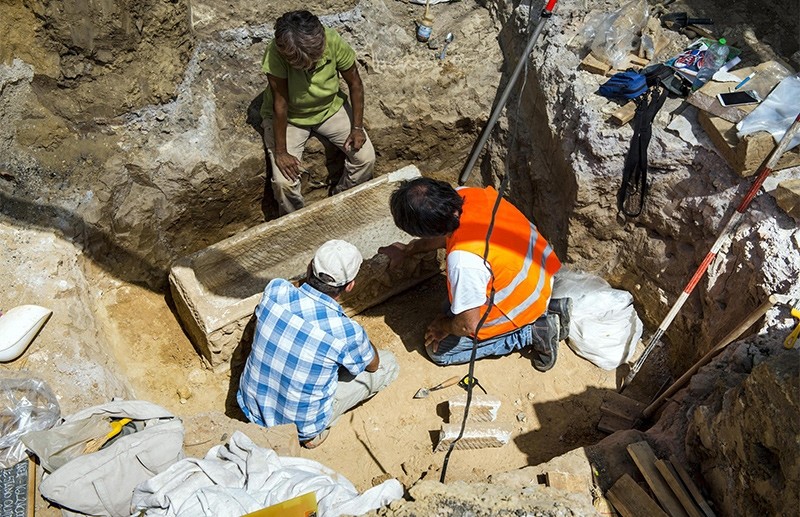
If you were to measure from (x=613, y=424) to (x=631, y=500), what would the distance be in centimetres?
103

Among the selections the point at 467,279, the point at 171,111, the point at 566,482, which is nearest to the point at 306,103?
the point at 171,111

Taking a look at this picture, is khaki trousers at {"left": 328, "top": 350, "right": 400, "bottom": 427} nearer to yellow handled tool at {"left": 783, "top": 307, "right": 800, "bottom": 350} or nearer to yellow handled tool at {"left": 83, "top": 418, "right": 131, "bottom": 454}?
yellow handled tool at {"left": 83, "top": 418, "right": 131, "bottom": 454}

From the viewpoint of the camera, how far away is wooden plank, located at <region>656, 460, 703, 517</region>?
328cm

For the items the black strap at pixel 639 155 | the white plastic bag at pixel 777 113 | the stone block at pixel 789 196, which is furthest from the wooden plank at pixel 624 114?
the stone block at pixel 789 196

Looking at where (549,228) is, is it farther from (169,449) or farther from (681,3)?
(169,449)

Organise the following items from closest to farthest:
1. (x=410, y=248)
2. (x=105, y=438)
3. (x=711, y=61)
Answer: (x=105, y=438)
(x=711, y=61)
(x=410, y=248)

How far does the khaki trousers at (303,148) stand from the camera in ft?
18.2

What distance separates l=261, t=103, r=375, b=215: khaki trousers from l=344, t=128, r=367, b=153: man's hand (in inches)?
1.5

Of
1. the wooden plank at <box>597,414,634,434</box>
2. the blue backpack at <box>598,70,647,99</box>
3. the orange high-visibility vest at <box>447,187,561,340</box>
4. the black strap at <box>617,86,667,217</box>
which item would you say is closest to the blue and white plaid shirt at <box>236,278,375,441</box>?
the orange high-visibility vest at <box>447,187,561,340</box>

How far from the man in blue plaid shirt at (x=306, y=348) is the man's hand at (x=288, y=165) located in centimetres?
160

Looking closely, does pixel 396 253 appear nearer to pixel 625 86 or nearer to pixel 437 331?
pixel 437 331

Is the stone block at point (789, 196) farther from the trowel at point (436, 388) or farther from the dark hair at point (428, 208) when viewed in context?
the trowel at point (436, 388)

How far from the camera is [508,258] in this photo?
4230 mm

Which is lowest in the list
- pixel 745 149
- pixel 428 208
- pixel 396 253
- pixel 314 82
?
pixel 396 253
